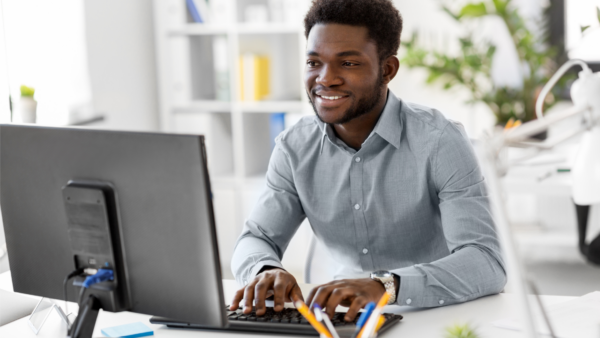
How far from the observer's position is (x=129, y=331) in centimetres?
123

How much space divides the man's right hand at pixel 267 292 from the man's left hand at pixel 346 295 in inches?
3.1

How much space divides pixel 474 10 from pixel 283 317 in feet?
9.11

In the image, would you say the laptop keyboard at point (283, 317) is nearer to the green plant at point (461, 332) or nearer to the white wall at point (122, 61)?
the green plant at point (461, 332)

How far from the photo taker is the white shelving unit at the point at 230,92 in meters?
3.60

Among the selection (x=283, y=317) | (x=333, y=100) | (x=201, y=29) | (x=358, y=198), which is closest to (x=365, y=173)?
(x=358, y=198)

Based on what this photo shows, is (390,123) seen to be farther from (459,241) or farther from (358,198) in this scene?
(459,241)

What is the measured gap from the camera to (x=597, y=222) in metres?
3.83

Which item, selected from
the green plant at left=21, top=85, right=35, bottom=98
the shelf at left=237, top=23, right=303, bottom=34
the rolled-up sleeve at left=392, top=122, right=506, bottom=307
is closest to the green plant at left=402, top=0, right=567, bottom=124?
the shelf at left=237, top=23, right=303, bottom=34

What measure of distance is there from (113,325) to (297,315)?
0.35 m

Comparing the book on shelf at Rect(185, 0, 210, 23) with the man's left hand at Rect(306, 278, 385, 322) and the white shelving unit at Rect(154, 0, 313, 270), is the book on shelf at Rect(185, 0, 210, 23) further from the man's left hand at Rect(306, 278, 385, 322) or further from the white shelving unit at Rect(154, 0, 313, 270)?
the man's left hand at Rect(306, 278, 385, 322)

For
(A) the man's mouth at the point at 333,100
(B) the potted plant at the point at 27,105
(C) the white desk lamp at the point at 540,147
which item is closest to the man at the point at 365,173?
(A) the man's mouth at the point at 333,100

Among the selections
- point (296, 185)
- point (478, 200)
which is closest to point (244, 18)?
point (296, 185)

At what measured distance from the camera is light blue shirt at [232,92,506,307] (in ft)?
4.85

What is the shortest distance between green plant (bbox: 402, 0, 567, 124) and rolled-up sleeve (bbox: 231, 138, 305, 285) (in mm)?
2103
